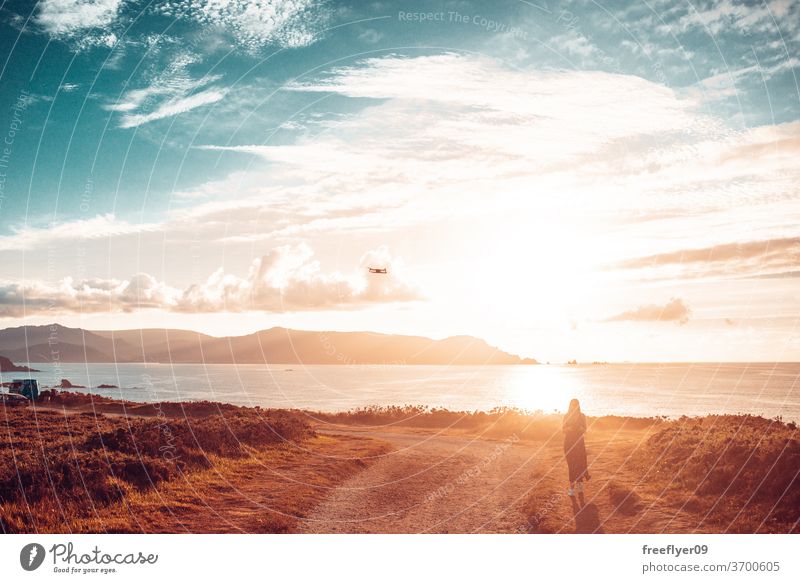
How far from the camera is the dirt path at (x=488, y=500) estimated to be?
14672mm

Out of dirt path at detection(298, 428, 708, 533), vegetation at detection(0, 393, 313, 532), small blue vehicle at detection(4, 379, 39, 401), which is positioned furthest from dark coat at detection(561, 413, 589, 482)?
small blue vehicle at detection(4, 379, 39, 401)

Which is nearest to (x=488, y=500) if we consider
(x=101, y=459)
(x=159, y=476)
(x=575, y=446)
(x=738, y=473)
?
(x=575, y=446)

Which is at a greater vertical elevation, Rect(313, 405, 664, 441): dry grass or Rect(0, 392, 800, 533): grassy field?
Rect(0, 392, 800, 533): grassy field

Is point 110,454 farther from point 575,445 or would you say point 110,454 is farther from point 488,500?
point 575,445

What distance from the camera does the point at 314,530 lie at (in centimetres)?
1445

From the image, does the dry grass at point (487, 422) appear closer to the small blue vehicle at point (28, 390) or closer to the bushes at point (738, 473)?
the bushes at point (738, 473)
